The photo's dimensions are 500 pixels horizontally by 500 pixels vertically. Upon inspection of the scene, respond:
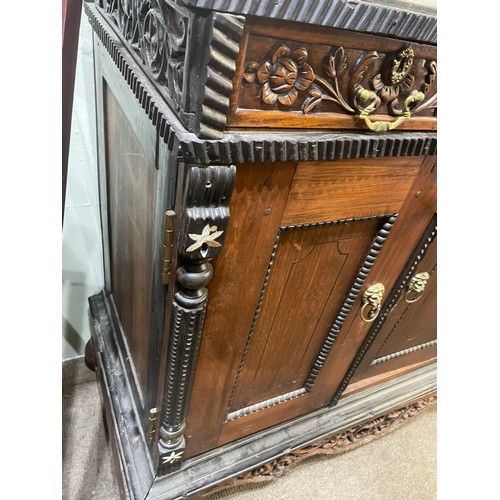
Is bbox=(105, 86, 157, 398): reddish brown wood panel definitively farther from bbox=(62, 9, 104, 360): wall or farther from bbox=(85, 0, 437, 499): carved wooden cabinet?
bbox=(62, 9, 104, 360): wall

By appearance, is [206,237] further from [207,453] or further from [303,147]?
[207,453]

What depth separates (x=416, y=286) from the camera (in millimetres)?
811

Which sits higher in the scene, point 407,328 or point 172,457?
point 407,328

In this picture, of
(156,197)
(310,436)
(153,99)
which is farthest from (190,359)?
(310,436)

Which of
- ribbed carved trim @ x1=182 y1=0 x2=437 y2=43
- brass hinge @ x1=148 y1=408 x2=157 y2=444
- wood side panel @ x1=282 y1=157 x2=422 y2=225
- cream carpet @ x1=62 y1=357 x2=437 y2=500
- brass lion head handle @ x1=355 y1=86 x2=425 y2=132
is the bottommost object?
cream carpet @ x1=62 y1=357 x2=437 y2=500

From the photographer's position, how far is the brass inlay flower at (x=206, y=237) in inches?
17.8

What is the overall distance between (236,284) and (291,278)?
0.10m

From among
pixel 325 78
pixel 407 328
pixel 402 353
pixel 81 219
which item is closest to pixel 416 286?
pixel 407 328

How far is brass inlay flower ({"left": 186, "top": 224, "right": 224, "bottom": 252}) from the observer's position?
45 cm

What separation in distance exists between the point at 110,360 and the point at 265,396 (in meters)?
0.35

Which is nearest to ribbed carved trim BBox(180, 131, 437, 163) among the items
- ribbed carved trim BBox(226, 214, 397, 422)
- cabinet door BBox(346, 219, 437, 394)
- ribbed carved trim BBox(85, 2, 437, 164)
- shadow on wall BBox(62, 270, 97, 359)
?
ribbed carved trim BBox(85, 2, 437, 164)

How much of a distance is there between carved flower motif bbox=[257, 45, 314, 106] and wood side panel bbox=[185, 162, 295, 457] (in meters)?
0.07

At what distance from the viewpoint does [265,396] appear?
33.0 inches

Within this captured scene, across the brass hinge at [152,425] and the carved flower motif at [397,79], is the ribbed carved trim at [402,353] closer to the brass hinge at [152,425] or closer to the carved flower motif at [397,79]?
the brass hinge at [152,425]
